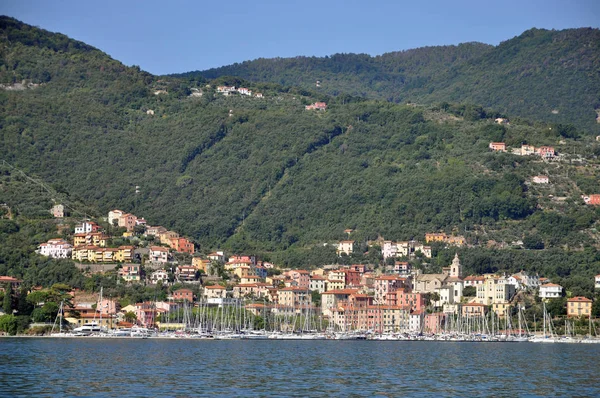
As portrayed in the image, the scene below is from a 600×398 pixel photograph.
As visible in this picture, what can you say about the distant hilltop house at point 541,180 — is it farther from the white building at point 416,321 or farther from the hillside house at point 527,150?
the white building at point 416,321

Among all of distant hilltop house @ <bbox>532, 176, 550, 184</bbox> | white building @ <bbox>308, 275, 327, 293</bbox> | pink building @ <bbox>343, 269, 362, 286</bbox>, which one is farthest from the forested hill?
white building @ <bbox>308, 275, 327, 293</bbox>

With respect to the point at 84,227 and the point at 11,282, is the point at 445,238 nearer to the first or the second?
the point at 84,227

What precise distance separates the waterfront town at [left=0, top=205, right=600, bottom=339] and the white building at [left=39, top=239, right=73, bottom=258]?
0.35 feet

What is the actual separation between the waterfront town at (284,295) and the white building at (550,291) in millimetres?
95

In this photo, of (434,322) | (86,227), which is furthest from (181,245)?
(434,322)

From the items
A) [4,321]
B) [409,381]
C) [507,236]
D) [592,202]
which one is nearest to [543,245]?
[507,236]

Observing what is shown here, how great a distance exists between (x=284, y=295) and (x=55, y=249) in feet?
76.1

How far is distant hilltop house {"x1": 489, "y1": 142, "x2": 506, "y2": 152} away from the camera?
164 m

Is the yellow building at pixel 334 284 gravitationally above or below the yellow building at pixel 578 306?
above

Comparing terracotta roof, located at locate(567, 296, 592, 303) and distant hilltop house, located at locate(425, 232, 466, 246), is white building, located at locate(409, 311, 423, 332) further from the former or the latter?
distant hilltop house, located at locate(425, 232, 466, 246)

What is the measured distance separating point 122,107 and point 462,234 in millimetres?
76263

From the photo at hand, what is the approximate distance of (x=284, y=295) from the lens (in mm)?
123312

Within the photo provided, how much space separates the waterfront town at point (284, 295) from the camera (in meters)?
111

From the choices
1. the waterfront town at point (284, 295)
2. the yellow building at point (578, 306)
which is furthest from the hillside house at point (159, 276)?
the yellow building at point (578, 306)
